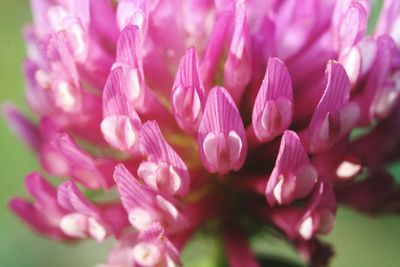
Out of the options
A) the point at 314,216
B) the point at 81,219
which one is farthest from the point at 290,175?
the point at 81,219

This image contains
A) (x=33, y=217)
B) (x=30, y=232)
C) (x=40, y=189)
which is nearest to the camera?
(x=40, y=189)

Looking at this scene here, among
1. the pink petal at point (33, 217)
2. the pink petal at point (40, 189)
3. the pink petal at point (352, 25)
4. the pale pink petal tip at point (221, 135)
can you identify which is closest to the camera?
the pale pink petal tip at point (221, 135)

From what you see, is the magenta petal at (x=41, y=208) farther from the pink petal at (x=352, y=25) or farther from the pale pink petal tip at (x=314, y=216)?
the pink petal at (x=352, y=25)

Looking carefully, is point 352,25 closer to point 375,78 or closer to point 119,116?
point 375,78

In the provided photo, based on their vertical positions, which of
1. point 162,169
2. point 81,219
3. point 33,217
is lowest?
point 33,217

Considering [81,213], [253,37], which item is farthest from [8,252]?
[253,37]

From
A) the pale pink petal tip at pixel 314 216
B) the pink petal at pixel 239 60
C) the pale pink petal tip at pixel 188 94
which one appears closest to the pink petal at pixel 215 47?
the pink petal at pixel 239 60

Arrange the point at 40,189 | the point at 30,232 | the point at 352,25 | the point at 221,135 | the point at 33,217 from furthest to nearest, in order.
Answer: the point at 30,232, the point at 33,217, the point at 40,189, the point at 352,25, the point at 221,135
